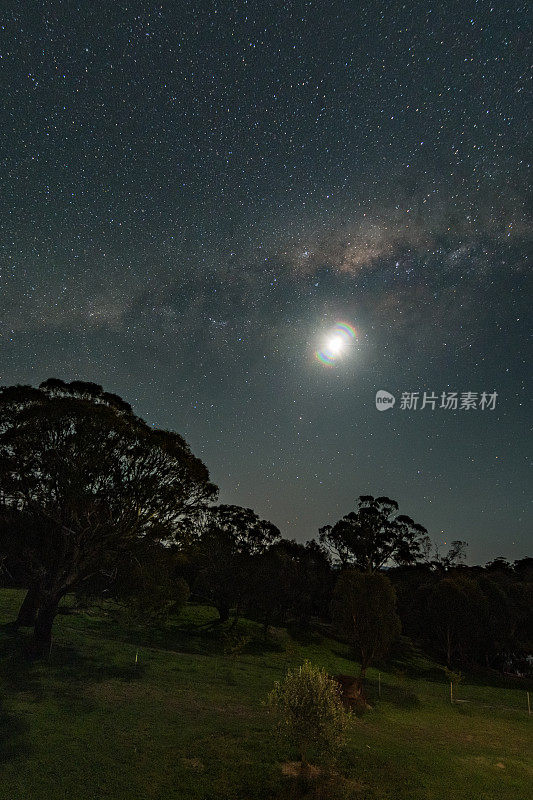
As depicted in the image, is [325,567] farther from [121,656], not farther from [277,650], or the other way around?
[121,656]

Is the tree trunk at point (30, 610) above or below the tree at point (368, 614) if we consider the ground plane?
below

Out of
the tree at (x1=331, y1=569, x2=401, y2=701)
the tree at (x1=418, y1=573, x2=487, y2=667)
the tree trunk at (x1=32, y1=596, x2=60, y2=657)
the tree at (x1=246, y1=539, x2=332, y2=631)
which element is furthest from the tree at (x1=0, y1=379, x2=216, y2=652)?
the tree at (x1=418, y1=573, x2=487, y2=667)

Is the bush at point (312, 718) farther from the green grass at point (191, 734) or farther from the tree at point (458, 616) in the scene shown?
the tree at point (458, 616)

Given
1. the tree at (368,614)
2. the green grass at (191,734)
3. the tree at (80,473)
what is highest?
the tree at (80,473)

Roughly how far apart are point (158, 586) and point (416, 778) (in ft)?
82.1

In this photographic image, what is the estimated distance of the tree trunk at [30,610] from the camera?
1447 inches

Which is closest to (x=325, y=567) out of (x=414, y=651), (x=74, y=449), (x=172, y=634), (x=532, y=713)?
(x=414, y=651)

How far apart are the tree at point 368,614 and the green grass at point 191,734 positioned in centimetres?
409

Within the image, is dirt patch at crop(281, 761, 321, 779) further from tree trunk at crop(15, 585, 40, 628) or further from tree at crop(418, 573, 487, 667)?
tree at crop(418, 573, 487, 667)

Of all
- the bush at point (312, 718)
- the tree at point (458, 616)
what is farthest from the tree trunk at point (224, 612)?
the bush at point (312, 718)

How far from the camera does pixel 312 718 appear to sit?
17438mm

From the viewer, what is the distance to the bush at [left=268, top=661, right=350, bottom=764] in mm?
17328

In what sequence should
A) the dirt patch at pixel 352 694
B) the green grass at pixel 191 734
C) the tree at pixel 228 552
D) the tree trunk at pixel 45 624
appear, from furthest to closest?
1. the tree at pixel 228 552
2. the tree trunk at pixel 45 624
3. the dirt patch at pixel 352 694
4. the green grass at pixel 191 734

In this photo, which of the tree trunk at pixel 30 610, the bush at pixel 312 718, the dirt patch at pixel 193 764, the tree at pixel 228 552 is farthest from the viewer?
the tree at pixel 228 552
